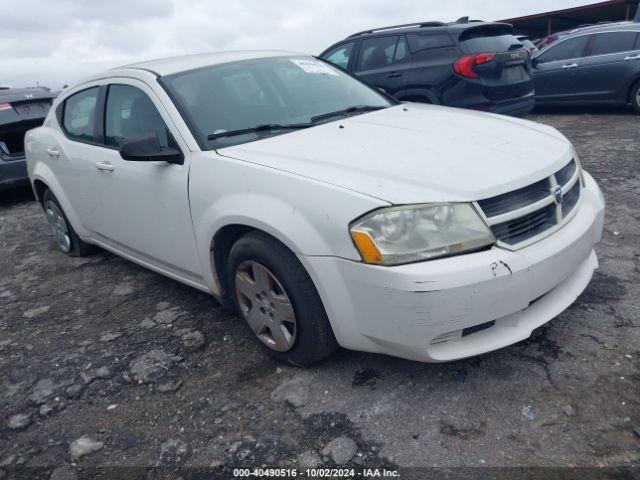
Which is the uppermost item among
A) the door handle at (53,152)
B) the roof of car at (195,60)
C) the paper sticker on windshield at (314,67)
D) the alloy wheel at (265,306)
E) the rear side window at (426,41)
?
the roof of car at (195,60)

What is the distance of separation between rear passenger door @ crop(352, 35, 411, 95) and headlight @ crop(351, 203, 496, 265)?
16.8 feet

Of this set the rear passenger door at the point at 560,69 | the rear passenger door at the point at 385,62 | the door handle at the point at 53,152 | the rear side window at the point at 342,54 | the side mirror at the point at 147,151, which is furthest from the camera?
the rear passenger door at the point at 560,69

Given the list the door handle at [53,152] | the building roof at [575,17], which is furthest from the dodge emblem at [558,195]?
the building roof at [575,17]

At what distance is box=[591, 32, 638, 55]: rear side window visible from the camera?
28.8ft

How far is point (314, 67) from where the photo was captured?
3840 millimetres

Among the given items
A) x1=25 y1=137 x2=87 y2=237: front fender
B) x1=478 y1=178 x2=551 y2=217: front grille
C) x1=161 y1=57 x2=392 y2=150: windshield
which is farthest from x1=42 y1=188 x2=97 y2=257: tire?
x1=478 y1=178 x2=551 y2=217: front grille

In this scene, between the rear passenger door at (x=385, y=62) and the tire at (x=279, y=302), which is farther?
the rear passenger door at (x=385, y=62)

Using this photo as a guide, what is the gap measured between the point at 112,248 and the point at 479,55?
462 cm

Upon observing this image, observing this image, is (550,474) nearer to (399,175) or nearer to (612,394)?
(612,394)

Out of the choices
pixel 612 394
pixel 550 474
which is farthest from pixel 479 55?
pixel 550 474

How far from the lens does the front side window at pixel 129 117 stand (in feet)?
10.7

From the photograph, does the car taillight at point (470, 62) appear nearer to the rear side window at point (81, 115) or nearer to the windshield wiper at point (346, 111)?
the windshield wiper at point (346, 111)

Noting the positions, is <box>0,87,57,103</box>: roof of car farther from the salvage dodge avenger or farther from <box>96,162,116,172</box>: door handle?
<box>96,162,116,172</box>: door handle

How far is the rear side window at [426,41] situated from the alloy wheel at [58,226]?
457 cm
